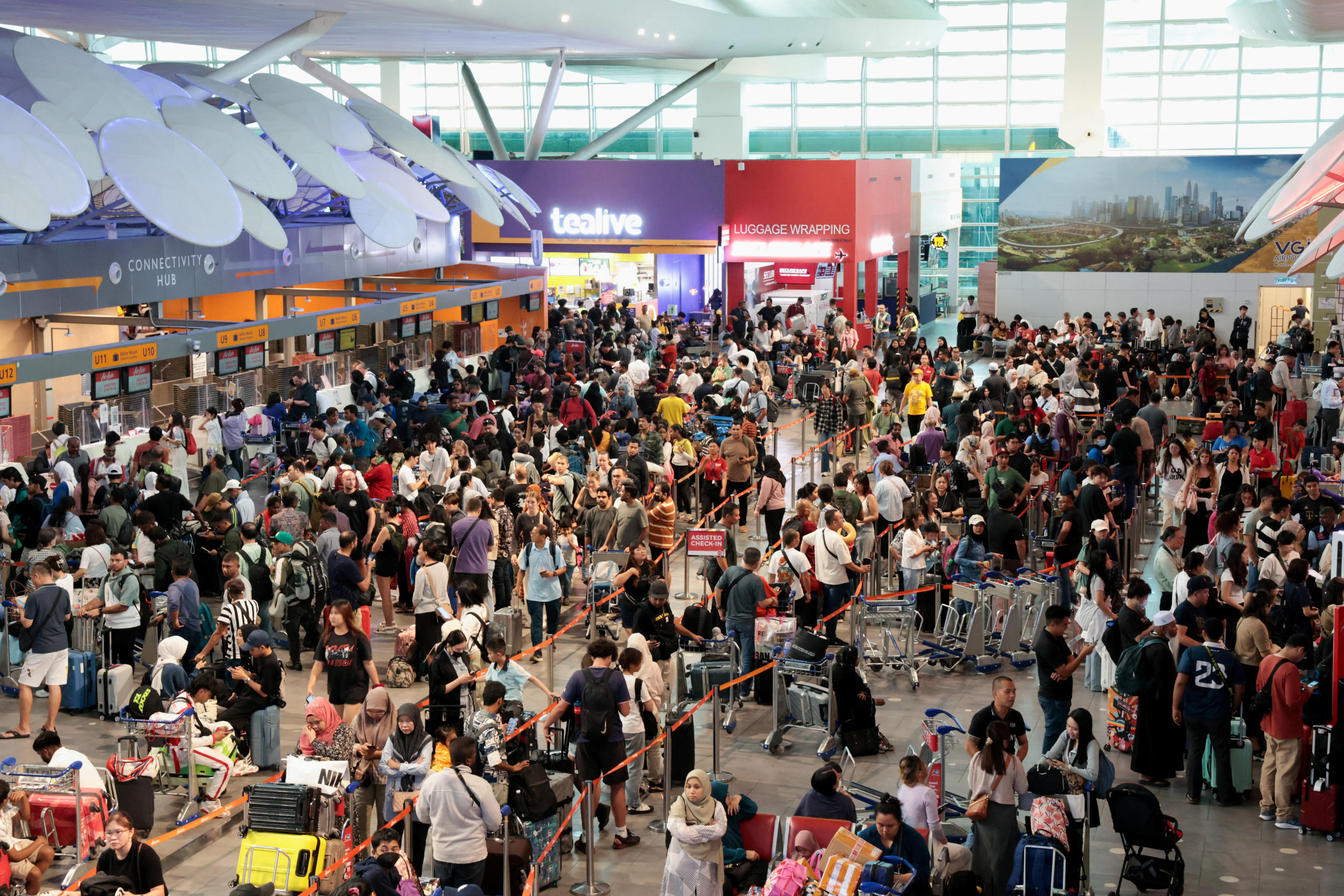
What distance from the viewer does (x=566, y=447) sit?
56.9 feet

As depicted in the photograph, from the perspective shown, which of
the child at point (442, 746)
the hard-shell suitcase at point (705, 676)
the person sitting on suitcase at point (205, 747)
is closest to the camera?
the child at point (442, 746)

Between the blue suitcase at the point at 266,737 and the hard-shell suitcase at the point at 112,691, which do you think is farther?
the hard-shell suitcase at the point at 112,691

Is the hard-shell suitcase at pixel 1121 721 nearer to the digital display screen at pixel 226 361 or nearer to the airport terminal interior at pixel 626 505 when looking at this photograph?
the airport terminal interior at pixel 626 505

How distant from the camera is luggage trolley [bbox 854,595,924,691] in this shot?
11984 mm

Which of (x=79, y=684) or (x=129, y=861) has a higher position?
(x=129, y=861)

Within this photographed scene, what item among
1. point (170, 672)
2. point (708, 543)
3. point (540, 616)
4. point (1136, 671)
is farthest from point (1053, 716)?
point (170, 672)

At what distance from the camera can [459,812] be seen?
7.57 meters

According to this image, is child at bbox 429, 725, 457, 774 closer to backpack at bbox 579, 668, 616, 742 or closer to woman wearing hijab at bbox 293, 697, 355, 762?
woman wearing hijab at bbox 293, 697, 355, 762

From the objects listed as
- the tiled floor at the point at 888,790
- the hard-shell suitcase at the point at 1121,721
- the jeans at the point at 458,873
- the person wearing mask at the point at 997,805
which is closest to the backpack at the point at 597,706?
the tiled floor at the point at 888,790

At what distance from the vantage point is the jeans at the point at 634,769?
911cm

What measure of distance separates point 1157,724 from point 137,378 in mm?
12858

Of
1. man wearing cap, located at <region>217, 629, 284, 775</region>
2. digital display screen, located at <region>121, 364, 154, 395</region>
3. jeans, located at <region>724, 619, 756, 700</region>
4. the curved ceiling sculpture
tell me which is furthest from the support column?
man wearing cap, located at <region>217, 629, 284, 775</region>

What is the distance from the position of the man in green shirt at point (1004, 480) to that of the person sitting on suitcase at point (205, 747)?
27.2 ft

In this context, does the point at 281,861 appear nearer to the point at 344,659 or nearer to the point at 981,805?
the point at 344,659
